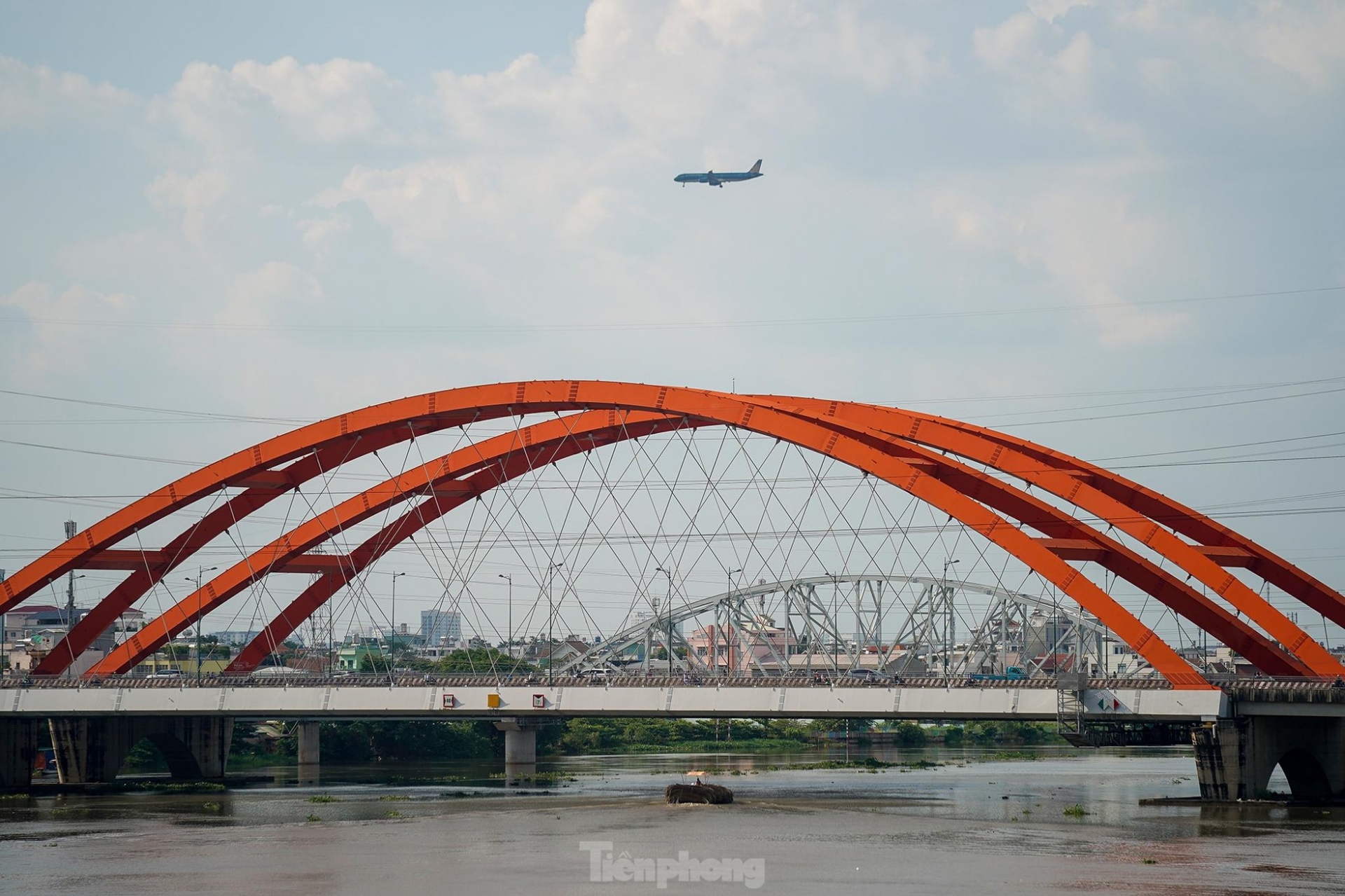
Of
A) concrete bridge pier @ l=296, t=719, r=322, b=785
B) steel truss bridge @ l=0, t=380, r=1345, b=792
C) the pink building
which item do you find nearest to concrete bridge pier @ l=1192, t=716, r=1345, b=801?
steel truss bridge @ l=0, t=380, r=1345, b=792

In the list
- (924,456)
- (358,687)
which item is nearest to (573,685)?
(358,687)

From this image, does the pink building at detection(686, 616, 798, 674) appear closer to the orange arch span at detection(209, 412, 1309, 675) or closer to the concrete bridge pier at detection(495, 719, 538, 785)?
the concrete bridge pier at detection(495, 719, 538, 785)

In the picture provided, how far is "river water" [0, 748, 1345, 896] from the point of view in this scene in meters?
28.5

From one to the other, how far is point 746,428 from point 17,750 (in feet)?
95.7

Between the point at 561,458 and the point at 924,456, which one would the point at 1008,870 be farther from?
the point at 561,458

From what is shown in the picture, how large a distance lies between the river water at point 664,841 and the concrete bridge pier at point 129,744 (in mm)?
3906

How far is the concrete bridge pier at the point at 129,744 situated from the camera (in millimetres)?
55719

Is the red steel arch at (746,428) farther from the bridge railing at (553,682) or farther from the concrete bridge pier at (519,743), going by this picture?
the concrete bridge pier at (519,743)

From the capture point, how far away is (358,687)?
4819 centimetres

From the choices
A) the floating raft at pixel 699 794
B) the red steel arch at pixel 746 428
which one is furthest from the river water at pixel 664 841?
the red steel arch at pixel 746 428

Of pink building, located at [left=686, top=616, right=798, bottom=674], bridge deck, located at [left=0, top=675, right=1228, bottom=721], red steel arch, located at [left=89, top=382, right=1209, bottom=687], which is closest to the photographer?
red steel arch, located at [left=89, top=382, right=1209, bottom=687]

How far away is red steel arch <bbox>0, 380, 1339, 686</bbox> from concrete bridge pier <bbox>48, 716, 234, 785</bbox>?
8.73 ft

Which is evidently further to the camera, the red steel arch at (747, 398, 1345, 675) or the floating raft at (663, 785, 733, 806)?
the floating raft at (663, 785, 733, 806)

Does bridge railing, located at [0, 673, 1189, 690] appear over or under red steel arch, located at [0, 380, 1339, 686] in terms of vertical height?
under
